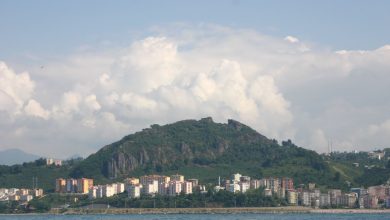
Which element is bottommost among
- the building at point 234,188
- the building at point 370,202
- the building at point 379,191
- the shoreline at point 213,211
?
the shoreline at point 213,211

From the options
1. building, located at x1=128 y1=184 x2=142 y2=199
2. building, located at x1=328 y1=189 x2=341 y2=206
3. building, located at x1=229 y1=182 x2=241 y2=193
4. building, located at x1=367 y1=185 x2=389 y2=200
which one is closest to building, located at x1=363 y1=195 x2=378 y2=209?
building, located at x1=367 y1=185 x2=389 y2=200

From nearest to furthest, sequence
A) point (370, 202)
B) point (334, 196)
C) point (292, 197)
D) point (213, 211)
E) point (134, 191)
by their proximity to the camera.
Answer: point (213, 211) < point (370, 202) < point (334, 196) < point (292, 197) < point (134, 191)

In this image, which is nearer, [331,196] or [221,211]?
[221,211]

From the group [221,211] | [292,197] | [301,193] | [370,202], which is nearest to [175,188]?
[221,211]

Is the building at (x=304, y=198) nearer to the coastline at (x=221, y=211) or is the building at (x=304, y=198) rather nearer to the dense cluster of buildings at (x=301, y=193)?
the dense cluster of buildings at (x=301, y=193)

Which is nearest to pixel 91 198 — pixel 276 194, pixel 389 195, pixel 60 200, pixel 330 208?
pixel 60 200

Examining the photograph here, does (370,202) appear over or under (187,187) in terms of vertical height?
under

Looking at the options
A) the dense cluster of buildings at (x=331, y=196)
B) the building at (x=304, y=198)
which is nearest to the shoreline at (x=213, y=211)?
the dense cluster of buildings at (x=331, y=196)

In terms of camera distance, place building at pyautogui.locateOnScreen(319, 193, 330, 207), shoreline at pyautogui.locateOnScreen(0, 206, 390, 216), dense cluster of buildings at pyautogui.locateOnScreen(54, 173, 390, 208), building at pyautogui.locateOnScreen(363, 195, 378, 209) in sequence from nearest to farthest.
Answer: shoreline at pyautogui.locateOnScreen(0, 206, 390, 216) → building at pyautogui.locateOnScreen(363, 195, 378, 209) → dense cluster of buildings at pyautogui.locateOnScreen(54, 173, 390, 208) → building at pyautogui.locateOnScreen(319, 193, 330, 207)

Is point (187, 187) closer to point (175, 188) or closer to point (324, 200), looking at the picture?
point (175, 188)

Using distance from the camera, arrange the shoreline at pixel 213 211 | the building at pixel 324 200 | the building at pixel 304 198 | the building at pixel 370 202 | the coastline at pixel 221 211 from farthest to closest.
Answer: the building at pixel 304 198 < the building at pixel 324 200 < the building at pixel 370 202 < the shoreline at pixel 213 211 < the coastline at pixel 221 211

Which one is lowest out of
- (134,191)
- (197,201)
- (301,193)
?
(197,201)

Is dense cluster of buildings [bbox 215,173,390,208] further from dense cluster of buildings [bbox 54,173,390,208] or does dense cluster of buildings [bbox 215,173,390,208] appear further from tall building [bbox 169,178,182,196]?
tall building [bbox 169,178,182,196]

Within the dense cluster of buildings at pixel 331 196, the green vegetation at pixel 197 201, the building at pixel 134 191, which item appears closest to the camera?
the green vegetation at pixel 197 201
